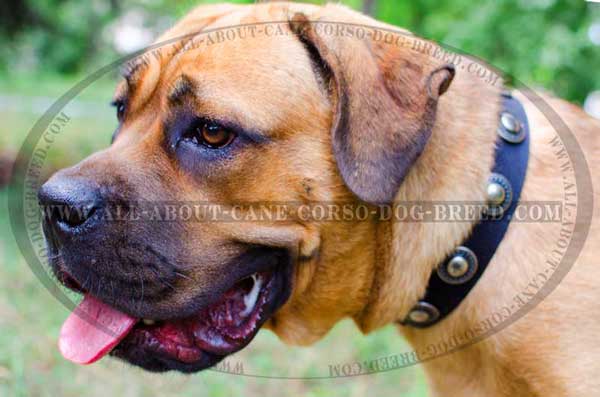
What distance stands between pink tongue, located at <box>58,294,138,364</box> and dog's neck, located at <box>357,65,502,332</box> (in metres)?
0.99

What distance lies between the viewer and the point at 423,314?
260 cm

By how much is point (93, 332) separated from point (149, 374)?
5.79 feet

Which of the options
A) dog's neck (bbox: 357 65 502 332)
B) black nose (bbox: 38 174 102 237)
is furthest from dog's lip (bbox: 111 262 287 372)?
black nose (bbox: 38 174 102 237)

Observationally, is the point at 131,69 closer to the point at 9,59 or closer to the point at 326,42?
the point at 326,42

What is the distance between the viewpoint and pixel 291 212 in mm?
2521

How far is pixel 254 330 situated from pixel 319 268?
0.35 m

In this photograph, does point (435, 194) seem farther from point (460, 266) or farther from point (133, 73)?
point (133, 73)

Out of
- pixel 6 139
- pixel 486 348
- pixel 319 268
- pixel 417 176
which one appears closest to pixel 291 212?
pixel 319 268

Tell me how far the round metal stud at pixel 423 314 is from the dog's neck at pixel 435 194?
3 cm

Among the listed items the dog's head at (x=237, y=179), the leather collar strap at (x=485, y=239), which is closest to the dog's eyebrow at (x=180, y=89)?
the dog's head at (x=237, y=179)

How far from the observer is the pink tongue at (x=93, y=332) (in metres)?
2.56

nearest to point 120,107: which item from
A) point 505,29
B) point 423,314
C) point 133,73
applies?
point 133,73

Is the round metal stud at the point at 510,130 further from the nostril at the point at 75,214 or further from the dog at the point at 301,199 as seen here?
the nostril at the point at 75,214

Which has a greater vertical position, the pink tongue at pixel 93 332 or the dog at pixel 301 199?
the dog at pixel 301 199
